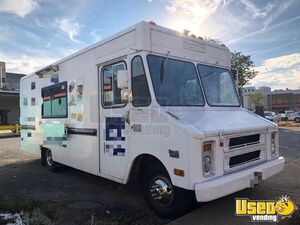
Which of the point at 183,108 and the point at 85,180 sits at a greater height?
the point at 183,108

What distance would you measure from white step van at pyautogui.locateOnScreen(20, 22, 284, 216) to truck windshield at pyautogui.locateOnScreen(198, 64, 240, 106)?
2 centimetres

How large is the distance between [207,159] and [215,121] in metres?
0.77

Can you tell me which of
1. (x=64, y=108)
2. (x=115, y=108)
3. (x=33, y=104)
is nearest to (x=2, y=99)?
(x=33, y=104)

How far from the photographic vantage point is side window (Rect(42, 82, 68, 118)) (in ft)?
24.6

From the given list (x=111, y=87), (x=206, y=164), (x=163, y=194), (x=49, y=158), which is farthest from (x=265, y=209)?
(x=49, y=158)

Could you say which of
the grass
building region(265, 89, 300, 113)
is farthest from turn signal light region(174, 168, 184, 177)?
building region(265, 89, 300, 113)

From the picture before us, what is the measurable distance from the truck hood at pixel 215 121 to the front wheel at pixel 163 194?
0.90 m

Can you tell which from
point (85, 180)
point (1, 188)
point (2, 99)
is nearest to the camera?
point (1, 188)

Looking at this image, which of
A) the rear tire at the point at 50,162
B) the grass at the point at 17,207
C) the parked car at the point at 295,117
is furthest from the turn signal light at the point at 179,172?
the parked car at the point at 295,117

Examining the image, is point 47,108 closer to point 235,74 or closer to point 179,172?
point 235,74

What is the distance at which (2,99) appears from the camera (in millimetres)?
31344

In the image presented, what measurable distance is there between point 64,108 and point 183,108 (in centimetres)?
375

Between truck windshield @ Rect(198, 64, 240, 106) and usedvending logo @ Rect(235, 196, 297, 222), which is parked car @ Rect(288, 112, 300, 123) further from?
usedvending logo @ Rect(235, 196, 297, 222)

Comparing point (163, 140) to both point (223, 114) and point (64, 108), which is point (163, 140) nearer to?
point (223, 114)
